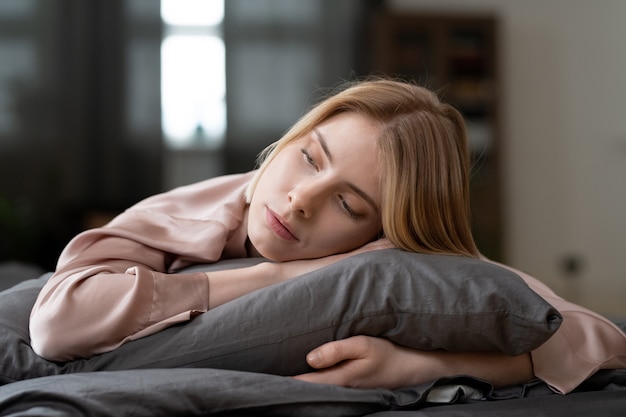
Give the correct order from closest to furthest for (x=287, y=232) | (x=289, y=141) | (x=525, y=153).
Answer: (x=287, y=232)
(x=289, y=141)
(x=525, y=153)

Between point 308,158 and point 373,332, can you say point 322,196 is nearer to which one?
point 308,158

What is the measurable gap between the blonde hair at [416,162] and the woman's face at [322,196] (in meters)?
0.03

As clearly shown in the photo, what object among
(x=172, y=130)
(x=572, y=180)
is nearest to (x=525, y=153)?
(x=572, y=180)

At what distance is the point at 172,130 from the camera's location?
562 cm

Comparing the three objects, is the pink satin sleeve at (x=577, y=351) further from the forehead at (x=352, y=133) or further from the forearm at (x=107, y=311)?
the forearm at (x=107, y=311)

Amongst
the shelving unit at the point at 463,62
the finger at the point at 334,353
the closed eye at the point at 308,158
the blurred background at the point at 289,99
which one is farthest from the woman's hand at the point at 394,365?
the shelving unit at the point at 463,62

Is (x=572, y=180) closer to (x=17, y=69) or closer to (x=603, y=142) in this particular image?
(x=603, y=142)

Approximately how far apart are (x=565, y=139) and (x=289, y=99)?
2248 mm

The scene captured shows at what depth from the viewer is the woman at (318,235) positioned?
110 centimetres

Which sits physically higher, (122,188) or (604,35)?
(604,35)

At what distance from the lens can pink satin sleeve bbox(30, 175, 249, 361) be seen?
1096 mm

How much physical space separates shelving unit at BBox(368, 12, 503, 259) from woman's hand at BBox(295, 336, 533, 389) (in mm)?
4621

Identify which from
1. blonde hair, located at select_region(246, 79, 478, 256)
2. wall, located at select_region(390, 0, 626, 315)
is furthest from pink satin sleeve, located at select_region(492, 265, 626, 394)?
wall, located at select_region(390, 0, 626, 315)

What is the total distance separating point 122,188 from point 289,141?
4.28 metres
